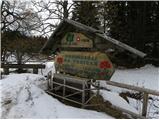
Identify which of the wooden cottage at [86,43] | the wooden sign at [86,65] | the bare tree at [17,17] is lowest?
the wooden sign at [86,65]

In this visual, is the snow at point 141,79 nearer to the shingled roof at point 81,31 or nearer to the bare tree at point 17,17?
the shingled roof at point 81,31

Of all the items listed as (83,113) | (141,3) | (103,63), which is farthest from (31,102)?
(141,3)

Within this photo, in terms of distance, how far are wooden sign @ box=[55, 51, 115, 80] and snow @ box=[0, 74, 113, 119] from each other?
1.04m

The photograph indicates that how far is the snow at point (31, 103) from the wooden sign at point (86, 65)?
3.42 feet

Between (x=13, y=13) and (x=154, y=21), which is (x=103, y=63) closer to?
(x=154, y=21)

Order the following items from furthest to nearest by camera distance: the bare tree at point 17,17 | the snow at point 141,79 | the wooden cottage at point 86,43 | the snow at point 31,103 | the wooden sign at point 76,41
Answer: the bare tree at point 17,17
the snow at point 141,79
the wooden sign at point 76,41
the wooden cottage at point 86,43
the snow at point 31,103

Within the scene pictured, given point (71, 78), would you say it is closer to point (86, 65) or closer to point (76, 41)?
point (86, 65)

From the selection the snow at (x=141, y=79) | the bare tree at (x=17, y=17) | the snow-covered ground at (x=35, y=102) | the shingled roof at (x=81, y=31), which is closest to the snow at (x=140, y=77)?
the snow at (x=141, y=79)

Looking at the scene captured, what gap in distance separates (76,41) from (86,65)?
989 mm

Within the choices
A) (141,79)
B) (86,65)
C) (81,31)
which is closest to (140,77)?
(141,79)

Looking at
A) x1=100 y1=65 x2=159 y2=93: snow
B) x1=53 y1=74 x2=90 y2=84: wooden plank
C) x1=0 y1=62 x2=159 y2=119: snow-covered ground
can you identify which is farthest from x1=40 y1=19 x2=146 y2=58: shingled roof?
x1=100 y1=65 x2=159 y2=93: snow

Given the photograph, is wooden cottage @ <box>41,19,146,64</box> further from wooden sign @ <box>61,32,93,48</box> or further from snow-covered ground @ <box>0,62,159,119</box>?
snow-covered ground @ <box>0,62,159,119</box>

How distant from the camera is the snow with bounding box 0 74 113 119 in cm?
806

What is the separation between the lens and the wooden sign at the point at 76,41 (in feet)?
30.4
